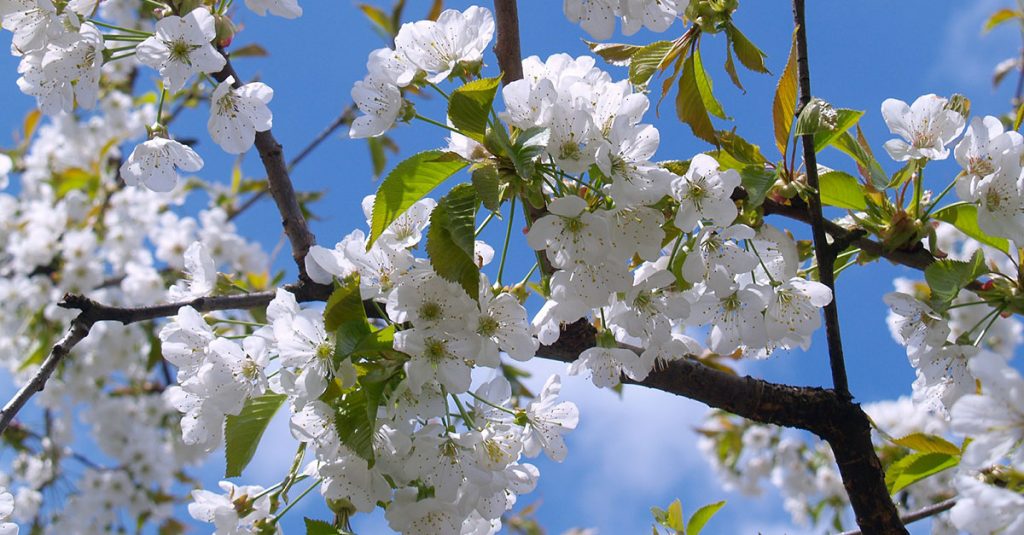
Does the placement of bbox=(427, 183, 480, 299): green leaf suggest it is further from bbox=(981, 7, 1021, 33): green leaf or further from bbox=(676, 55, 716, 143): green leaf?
bbox=(981, 7, 1021, 33): green leaf

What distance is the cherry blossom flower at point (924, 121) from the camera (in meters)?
1.45

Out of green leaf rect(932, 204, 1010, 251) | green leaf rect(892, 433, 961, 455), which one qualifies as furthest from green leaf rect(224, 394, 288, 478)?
green leaf rect(932, 204, 1010, 251)

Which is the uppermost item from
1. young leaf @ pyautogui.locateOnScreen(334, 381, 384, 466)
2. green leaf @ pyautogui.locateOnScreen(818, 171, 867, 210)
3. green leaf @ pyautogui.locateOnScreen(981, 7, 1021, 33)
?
green leaf @ pyautogui.locateOnScreen(981, 7, 1021, 33)

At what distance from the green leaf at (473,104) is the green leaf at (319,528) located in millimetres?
602

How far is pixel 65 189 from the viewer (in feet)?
16.2

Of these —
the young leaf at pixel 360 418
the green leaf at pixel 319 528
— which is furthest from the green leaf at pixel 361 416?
the green leaf at pixel 319 528

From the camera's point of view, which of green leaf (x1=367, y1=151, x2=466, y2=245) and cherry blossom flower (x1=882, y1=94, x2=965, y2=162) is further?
cherry blossom flower (x1=882, y1=94, x2=965, y2=162)

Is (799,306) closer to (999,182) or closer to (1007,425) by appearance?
Answer: (999,182)

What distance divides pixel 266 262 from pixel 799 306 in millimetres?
4694

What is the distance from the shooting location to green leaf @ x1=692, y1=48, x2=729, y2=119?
1502 millimetres

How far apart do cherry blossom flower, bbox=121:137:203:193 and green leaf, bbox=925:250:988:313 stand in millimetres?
1299

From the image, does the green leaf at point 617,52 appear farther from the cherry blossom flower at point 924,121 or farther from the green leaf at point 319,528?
the green leaf at point 319,528

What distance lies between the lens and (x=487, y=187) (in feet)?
3.46

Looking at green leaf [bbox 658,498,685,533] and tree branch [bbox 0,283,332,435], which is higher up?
tree branch [bbox 0,283,332,435]
